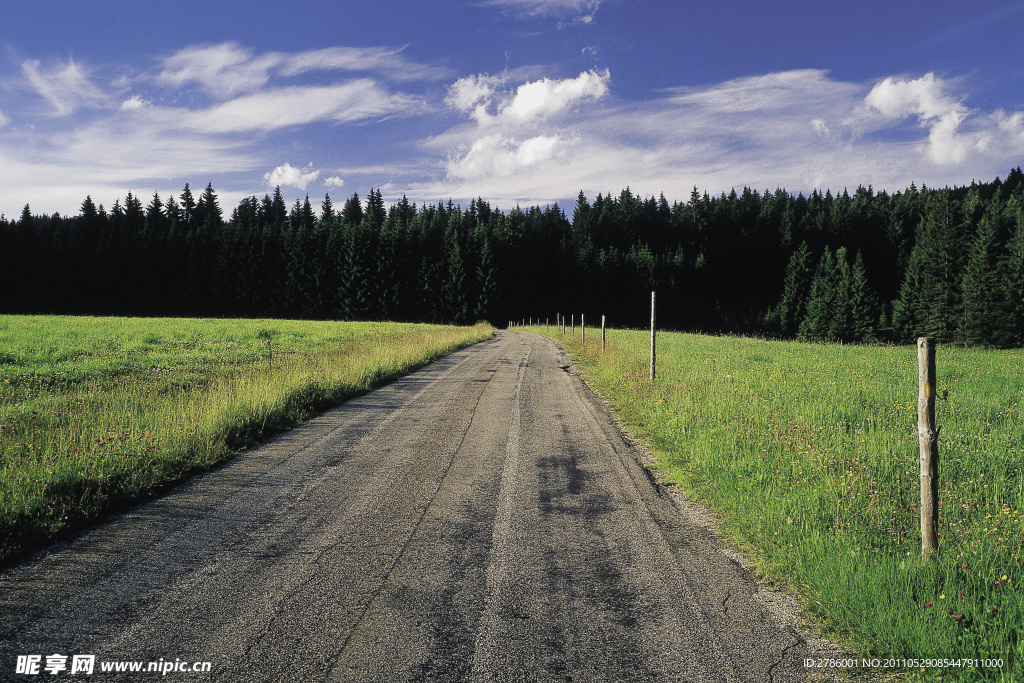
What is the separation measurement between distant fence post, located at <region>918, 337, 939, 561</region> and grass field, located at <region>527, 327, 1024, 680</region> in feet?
0.44

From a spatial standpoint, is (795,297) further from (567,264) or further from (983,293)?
(567,264)

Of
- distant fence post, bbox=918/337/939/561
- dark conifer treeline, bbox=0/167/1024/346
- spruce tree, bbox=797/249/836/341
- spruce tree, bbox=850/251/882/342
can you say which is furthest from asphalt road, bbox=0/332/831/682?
spruce tree, bbox=850/251/882/342

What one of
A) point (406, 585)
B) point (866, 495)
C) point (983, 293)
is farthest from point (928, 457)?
point (983, 293)

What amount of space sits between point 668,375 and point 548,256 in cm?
8537

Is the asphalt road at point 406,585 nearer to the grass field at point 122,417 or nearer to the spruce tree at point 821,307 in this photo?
the grass field at point 122,417

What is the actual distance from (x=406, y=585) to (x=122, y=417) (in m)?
6.53

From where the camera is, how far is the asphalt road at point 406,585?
2820 millimetres

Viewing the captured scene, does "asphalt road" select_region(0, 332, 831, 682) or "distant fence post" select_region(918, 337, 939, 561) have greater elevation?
"distant fence post" select_region(918, 337, 939, 561)

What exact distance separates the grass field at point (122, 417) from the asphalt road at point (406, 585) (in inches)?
19.4

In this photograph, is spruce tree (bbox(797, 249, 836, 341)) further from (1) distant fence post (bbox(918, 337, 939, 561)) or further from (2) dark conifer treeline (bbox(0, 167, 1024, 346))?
(1) distant fence post (bbox(918, 337, 939, 561))

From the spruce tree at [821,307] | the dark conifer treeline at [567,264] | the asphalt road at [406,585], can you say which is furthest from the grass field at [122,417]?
the spruce tree at [821,307]

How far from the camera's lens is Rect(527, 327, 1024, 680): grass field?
3012 mm

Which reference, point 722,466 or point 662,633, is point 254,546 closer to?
point 662,633

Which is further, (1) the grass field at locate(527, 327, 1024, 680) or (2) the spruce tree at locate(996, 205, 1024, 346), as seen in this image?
(2) the spruce tree at locate(996, 205, 1024, 346)
